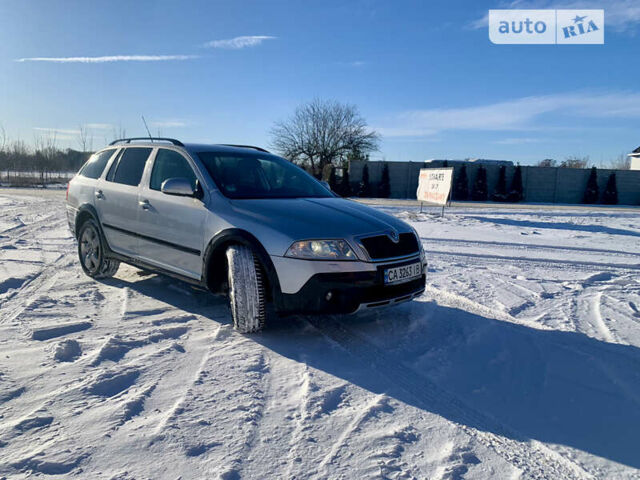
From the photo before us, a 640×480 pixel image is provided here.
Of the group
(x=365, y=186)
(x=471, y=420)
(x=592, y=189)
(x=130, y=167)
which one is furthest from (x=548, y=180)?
(x=471, y=420)

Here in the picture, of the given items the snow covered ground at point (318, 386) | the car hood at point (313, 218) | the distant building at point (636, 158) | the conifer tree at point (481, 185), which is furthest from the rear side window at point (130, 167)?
the distant building at point (636, 158)

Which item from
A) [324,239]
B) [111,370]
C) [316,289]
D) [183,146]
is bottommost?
[111,370]

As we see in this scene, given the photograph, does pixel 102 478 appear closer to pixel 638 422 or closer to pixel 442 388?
pixel 442 388

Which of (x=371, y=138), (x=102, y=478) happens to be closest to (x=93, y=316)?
(x=102, y=478)

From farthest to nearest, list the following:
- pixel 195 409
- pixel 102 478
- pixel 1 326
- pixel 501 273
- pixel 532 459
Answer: pixel 501 273 → pixel 1 326 → pixel 195 409 → pixel 532 459 → pixel 102 478

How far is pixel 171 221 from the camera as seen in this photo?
4305mm

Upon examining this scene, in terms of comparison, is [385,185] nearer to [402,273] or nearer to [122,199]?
[122,199]

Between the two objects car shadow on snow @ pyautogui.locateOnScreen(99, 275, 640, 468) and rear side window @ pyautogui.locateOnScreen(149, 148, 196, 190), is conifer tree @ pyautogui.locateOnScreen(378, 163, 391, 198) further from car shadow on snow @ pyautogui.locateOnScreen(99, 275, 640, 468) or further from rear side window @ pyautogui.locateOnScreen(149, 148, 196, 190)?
rear side window @ pyautogui.locateOnScreen(149, 148, 196, 190)

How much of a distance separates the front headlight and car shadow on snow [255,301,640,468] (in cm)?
72

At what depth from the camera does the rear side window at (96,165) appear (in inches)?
216

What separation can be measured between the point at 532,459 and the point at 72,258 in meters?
6.52

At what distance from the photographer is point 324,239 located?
11.5ft

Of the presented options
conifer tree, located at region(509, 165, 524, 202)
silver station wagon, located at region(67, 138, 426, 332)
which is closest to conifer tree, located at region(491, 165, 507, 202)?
conifer tree, located at region(509, 165, 524, 202)

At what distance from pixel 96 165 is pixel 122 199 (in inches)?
41.8
